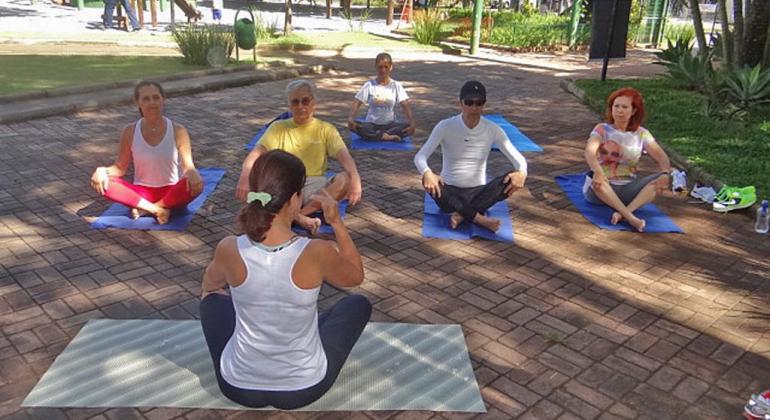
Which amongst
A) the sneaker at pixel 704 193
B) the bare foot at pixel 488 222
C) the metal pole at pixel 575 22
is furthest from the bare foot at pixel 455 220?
the metal pole at pixel 575 22

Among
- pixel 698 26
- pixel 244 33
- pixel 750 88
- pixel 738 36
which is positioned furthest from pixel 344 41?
pixel 750 88

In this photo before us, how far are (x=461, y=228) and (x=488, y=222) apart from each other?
0.81 feet

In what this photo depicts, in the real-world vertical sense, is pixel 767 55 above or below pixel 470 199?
above

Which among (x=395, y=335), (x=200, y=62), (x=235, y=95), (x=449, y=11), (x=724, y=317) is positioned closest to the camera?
(x=395, y=335)

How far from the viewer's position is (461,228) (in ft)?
18.2

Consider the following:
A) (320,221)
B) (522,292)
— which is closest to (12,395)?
(320,221)

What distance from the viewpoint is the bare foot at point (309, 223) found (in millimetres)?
5090

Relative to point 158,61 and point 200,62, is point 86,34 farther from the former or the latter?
point 200,62

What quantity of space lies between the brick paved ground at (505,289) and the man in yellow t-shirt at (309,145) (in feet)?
1.54

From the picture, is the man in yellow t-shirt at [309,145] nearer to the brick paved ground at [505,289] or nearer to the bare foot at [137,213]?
the brick paved ground at [505,289]

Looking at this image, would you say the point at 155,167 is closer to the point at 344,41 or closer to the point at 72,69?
the point at 72,69

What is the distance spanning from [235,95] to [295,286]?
9.39 meters

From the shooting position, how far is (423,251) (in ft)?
16.6

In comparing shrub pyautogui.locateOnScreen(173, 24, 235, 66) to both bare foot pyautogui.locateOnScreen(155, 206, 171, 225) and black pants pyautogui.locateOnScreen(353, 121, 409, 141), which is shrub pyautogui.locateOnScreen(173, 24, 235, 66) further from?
bare foot pyautogui.locateOnScreen(155, 206, 171, 225)
